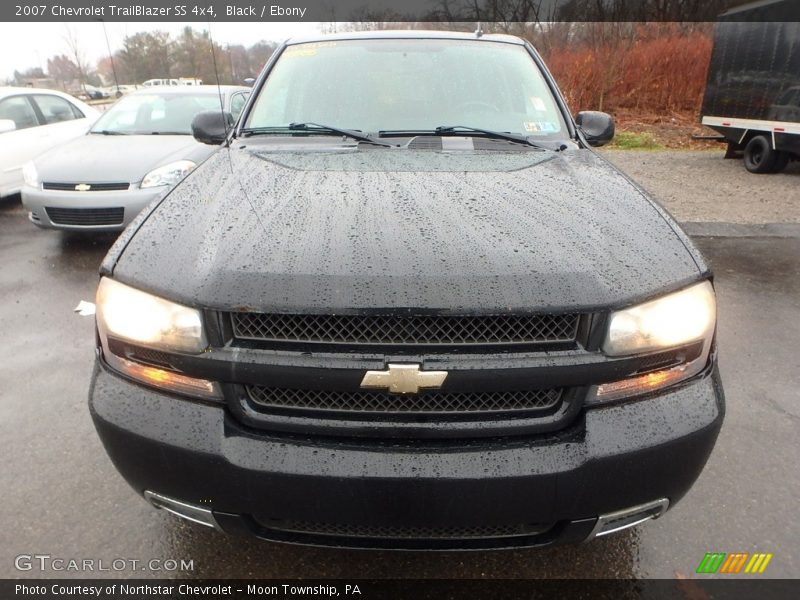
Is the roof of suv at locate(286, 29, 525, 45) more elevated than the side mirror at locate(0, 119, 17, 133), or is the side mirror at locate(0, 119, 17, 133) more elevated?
the roof of suv at locate(286, 29, 525, 45)

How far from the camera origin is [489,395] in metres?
1.54

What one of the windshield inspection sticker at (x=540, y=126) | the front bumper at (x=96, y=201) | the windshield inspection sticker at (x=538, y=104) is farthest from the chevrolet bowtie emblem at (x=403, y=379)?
the front bumper at (x=96, y=201)

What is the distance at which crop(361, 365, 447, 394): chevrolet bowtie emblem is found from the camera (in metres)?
1.45

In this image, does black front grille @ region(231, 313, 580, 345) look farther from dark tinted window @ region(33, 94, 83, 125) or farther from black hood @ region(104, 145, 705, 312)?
dark tinted window @ region(33, 94, 83, 125)

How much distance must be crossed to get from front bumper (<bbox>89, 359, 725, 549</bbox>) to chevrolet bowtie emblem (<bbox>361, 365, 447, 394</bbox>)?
0.17 meters

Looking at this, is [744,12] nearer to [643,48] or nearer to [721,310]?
[721,310]

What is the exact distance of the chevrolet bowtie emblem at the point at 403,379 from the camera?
145 centimetres

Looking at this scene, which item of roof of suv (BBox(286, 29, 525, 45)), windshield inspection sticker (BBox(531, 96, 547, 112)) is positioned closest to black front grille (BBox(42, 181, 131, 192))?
roof of suv (BBox(286, 29, 525, 45))

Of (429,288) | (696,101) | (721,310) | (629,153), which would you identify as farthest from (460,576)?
(696,101)

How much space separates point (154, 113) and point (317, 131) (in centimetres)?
526

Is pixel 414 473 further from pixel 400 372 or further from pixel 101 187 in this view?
pixel 101 187

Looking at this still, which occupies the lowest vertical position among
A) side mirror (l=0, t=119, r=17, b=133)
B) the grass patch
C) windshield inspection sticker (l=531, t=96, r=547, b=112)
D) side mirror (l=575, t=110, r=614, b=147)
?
the grass patch

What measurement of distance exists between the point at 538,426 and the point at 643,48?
72.2 feet

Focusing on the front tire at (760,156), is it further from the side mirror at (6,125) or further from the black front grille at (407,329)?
the side mirror at (6,125)
